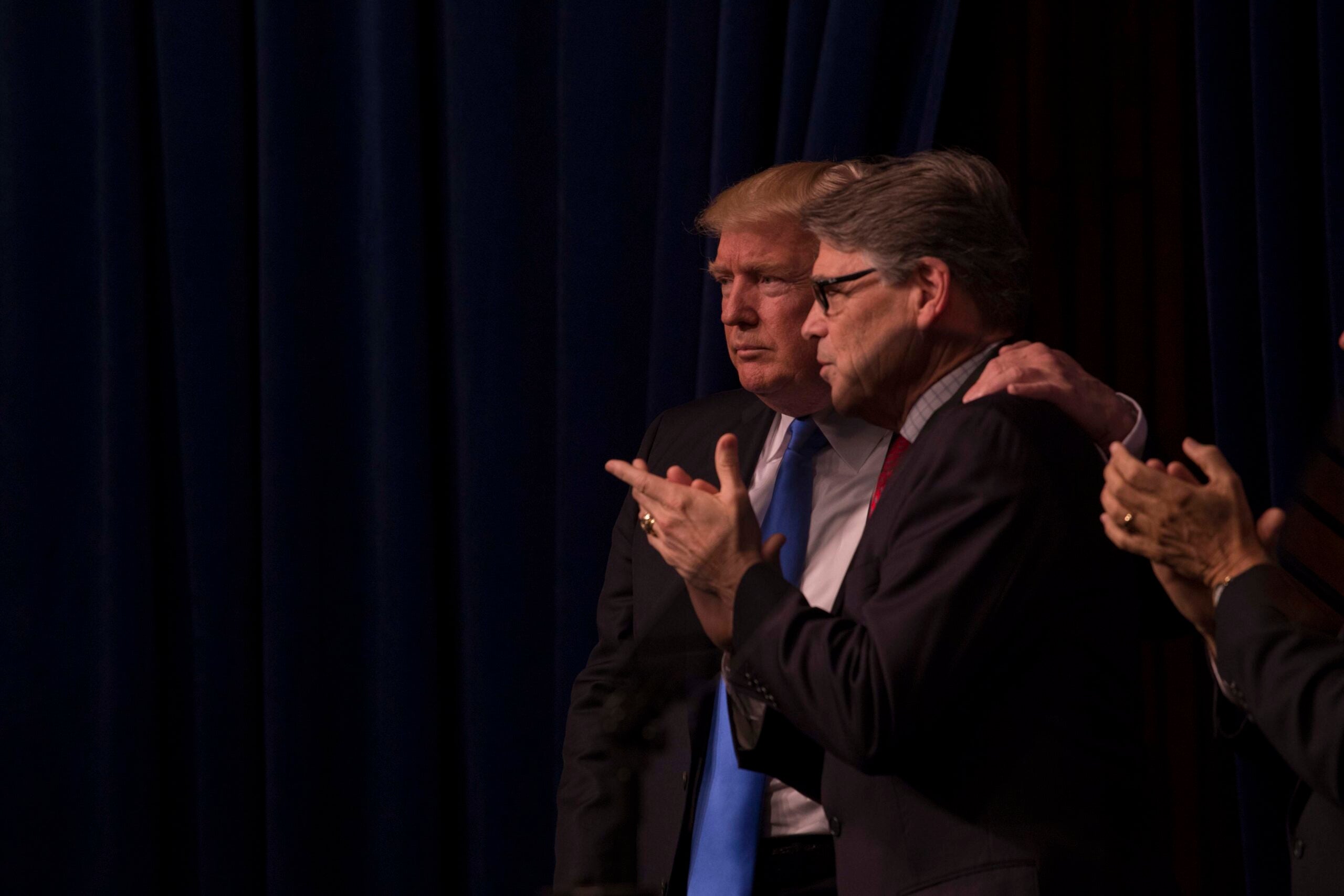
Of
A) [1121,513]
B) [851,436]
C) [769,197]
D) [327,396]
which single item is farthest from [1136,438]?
[327,396]

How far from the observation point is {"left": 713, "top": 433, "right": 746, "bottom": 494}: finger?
52.2 inches

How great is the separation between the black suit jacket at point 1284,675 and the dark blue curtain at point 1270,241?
72cm

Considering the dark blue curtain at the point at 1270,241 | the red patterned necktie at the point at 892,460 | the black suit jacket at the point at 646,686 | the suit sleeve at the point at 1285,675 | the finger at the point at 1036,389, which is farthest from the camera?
the dark blue curtain at the point at 1270,241

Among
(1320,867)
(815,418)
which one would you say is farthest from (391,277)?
(1320,867)

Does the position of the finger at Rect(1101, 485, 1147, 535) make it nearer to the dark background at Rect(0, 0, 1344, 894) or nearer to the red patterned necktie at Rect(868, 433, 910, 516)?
the red patterned necktie at Rect(868, 433, 910, 516)

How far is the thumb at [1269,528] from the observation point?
1.21 meters

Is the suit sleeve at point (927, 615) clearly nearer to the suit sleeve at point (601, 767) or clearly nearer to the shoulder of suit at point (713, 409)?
the suit sleeve at point (601, 767)

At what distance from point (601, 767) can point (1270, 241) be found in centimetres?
121

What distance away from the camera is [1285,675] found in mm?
1057

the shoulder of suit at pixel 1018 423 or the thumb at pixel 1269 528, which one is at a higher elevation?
the shoulder of suit at pixel 1018 423

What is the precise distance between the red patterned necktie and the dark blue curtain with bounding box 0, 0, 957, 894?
0.77m

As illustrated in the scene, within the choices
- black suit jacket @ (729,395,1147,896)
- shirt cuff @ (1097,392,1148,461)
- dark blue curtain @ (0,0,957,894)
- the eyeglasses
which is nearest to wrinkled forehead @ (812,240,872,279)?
the eyeglasses

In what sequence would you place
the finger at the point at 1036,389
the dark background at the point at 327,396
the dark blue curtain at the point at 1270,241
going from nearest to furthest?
the finger at the point at 1036,389 → the dark blue curtain at the point at 1270,241 → the dark background at the point at 327,396

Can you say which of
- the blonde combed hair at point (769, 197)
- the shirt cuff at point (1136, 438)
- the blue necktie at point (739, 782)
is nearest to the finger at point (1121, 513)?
the shirt cuff at point (1136, 438)
